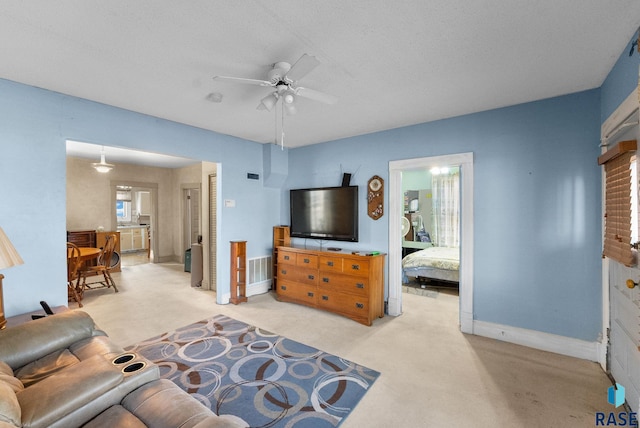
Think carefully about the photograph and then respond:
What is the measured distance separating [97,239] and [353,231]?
5650 mm

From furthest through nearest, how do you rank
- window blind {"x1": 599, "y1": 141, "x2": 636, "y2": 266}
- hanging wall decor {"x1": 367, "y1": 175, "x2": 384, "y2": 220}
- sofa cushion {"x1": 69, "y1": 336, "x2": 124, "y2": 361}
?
hanging wall decor {"x1": 367, "y1": 175, "x2": 384, "y2": 220}, window blind {"x1": 599, "y1": 141, "x2": 636, "y2": 266}, sofa cushion {"x1": 69, "y1": 336, "x2": 124, "y2": 361}

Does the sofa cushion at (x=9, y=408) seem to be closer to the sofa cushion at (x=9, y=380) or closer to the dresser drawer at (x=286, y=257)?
the sofa cushion at (x=9, y=380)

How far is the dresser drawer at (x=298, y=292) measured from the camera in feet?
13.0

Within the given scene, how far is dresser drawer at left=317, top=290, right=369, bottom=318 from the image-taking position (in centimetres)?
346

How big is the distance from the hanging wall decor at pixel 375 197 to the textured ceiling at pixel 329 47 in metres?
1.17

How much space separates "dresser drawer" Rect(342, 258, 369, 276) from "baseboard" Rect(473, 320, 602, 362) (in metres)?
1.36

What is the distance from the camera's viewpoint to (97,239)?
5.95 meters

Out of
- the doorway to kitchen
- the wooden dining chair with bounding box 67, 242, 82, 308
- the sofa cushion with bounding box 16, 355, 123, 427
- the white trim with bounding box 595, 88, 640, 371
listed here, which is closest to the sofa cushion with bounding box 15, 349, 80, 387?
the sofa cushion with bounding box 16, 355, 123, 427

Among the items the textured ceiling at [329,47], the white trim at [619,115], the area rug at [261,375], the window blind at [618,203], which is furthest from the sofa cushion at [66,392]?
the white trim at [619,115]

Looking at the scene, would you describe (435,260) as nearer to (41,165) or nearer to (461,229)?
(461,229)

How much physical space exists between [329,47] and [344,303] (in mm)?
2919

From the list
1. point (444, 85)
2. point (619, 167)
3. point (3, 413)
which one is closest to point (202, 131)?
point (444, 85)

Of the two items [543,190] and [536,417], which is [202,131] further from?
[536,417]

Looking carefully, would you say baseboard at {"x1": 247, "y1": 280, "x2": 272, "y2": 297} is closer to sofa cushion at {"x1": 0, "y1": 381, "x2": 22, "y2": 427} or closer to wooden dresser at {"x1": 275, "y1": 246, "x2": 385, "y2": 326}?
wooden dresser at {"x1": 275, "y1": 246, "x2": 385, "y2": 326}
